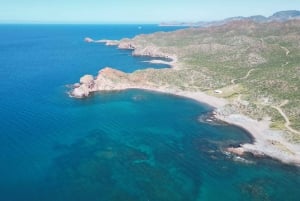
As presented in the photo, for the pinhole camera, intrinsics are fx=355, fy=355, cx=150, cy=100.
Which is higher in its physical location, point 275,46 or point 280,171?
point 275,46

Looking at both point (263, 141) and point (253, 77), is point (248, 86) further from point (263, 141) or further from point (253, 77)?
point (263, 141)

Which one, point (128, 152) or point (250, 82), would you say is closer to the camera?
point (128, 152)

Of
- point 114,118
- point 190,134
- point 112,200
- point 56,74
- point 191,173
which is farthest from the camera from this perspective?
point 56,74

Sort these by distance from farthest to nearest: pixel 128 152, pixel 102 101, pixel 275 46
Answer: pixel 275 46, pixel 102 101, pixel 128 152

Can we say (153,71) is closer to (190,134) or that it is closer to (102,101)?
(102,101)

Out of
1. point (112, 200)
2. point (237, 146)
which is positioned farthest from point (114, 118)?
point (112, 200)

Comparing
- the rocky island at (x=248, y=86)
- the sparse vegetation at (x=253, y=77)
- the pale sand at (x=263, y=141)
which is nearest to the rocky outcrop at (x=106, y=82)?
the rocky island at (x=248, y=86)

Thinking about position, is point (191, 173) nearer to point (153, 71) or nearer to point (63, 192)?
point (63, 192)

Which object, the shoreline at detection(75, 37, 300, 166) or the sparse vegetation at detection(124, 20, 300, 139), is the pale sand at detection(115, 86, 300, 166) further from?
the sparse vegetation at detection(124, 20, 300, 139)
